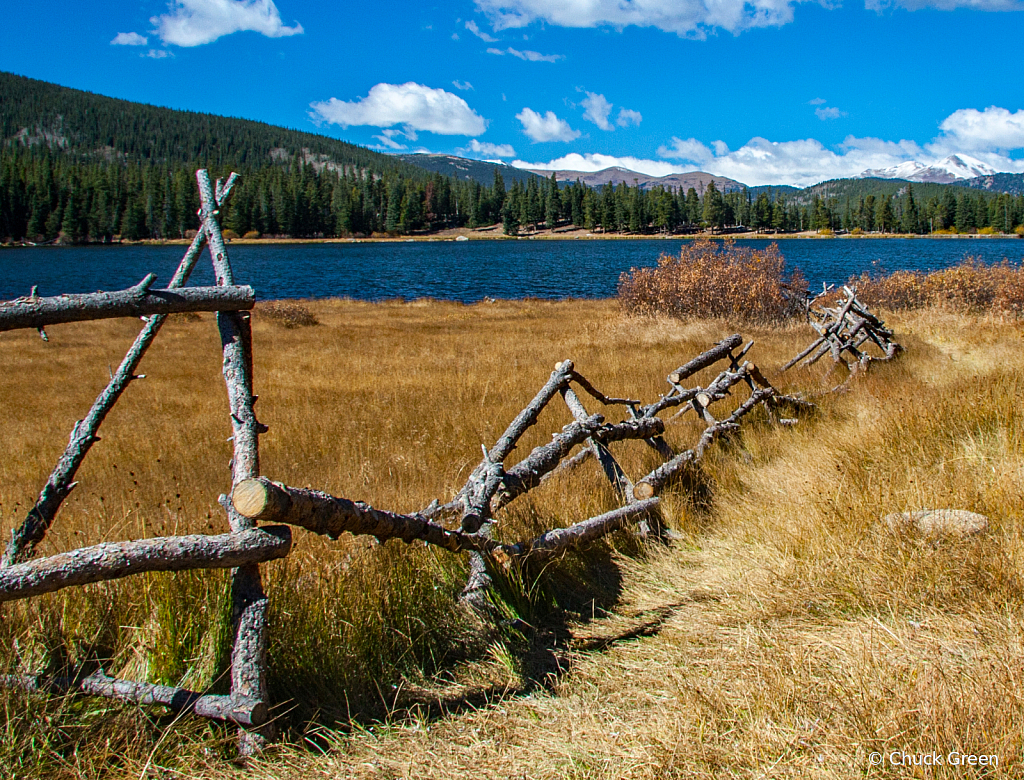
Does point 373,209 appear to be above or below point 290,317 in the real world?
above

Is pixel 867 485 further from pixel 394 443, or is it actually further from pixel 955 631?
pixel 394 443

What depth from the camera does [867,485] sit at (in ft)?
16.5

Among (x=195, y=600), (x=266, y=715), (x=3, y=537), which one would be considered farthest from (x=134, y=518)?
(x=266, y=715)

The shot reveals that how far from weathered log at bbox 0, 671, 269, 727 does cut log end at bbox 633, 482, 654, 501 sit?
3.23 metres

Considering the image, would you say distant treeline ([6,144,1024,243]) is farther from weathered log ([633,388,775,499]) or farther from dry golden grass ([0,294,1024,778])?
dry golden grass ([0,294,1024,778])

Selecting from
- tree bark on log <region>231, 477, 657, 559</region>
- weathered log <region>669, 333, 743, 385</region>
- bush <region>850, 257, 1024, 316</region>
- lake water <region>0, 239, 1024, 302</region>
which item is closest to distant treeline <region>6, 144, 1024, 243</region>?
lake water <region>0, 239, 1024, 302</region>

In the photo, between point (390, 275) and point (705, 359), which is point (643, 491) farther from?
point (390, 275)

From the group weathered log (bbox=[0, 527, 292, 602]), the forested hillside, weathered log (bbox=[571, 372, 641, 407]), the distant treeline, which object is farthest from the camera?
the distant treeline

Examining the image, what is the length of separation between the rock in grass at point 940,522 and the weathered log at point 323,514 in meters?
2.86

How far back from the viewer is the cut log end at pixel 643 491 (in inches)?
196

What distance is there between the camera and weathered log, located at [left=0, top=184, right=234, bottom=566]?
314 cm

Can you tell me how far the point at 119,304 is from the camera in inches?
111

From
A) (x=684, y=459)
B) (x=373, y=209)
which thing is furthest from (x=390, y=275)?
(x=373, y=209)

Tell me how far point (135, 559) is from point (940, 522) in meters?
4.50
